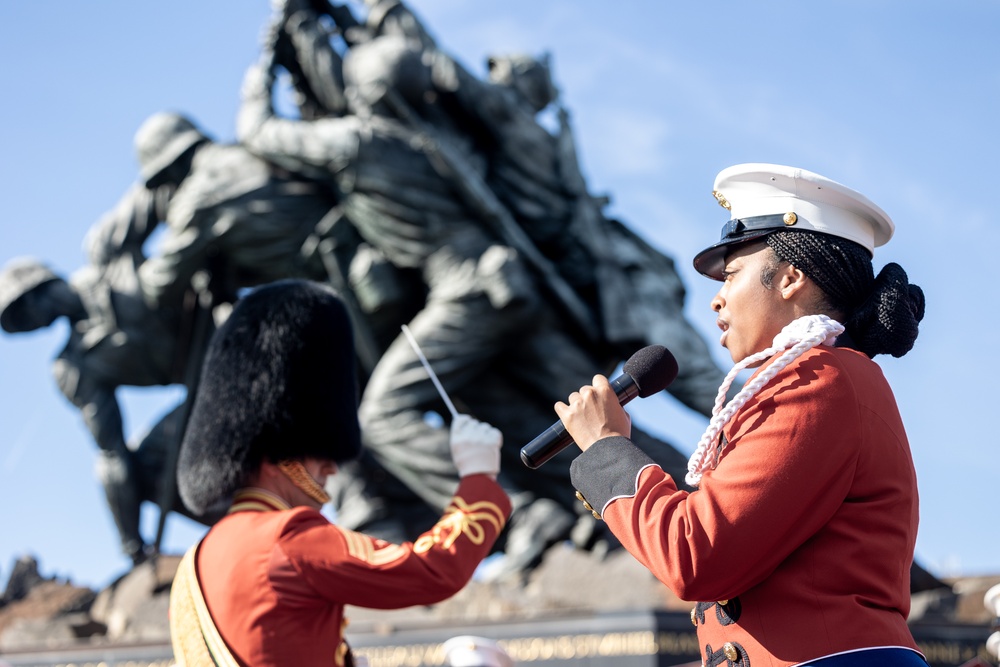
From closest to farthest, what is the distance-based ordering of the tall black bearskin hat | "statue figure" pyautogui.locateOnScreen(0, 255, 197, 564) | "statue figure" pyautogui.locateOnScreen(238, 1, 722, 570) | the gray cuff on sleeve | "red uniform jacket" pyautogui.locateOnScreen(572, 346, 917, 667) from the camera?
1. "red uniform jacket" pyautogui.locateOnScreen(572, 346, 917, 667)
2. the gray cuff on sleeve
3. the tall black bearskin hat
4. "statue figure" pyautogui.locateOnScreen(238, 1, 722, 570)
5. "statue figure" pyautogui.locateOnScreen(0, 255, 197, 564)

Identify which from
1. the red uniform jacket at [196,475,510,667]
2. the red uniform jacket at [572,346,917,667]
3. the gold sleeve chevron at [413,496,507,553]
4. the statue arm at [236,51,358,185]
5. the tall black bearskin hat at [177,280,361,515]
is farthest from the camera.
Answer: the statue arm at [236,51,358,185]

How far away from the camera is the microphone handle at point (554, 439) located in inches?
99.0

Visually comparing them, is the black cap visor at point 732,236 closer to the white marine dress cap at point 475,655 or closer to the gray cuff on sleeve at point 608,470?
the gray cuff on sleeve at point 608,470

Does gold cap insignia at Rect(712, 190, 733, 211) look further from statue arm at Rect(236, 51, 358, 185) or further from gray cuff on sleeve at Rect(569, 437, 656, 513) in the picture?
statue arm at Rect(236, 51, 358, 185)

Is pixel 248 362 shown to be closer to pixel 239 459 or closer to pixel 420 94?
pixel 239 459

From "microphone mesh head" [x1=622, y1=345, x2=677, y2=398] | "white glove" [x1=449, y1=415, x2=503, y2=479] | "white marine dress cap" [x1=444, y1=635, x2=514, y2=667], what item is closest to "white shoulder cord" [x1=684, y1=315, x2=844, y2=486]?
"microphone mesh head" [x1=622, y1=345, x2=677, y2=398]

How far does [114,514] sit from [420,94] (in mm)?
3946

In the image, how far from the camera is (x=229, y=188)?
9.82 m

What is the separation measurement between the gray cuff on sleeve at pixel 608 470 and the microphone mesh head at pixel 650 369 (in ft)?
0.61

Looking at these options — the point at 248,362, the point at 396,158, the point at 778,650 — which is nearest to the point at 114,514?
the point at 396,158

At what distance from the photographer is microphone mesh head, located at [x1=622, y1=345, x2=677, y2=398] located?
2619mm

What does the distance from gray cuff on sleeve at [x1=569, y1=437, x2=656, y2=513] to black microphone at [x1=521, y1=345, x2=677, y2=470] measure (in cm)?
8

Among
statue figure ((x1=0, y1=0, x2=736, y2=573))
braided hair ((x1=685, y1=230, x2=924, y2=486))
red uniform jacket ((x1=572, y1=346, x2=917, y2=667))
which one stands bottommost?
statue figure ((x1=0, y1=0, x2=736, y2=573))

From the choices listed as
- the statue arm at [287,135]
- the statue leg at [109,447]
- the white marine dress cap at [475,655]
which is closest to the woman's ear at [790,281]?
the white marine dress cap at [475,655]
